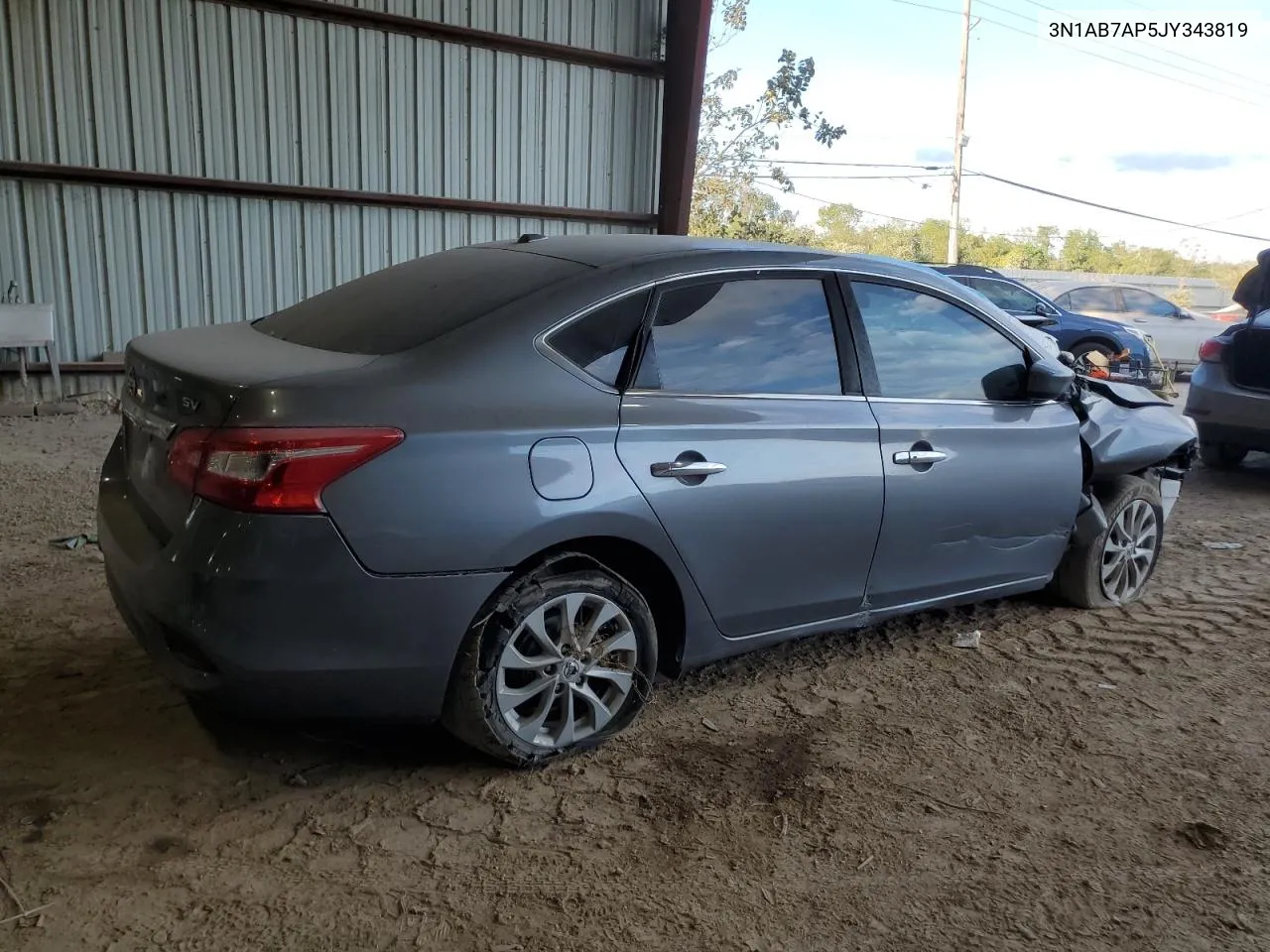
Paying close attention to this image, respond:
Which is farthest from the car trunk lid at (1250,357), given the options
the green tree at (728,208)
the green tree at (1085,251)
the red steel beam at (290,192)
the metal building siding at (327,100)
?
the green tree at (1085,251)

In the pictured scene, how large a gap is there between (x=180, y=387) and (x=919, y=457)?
2.36 meters

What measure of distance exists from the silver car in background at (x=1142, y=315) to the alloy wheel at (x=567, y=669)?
15.0m

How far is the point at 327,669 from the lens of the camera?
2576 millimetres

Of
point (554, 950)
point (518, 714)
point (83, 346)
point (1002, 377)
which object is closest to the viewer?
point (554, 950)

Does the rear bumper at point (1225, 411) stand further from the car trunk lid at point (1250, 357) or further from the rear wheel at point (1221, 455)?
the rear wheel at point (1221, 455)

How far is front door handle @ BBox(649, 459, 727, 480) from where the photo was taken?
2.98m

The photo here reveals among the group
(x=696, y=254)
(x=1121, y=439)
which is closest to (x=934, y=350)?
(x=696, y=254)

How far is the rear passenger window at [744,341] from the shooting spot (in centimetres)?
313

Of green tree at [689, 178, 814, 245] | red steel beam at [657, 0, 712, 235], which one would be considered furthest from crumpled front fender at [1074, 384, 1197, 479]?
green tree at [689, 178, 814, 245]

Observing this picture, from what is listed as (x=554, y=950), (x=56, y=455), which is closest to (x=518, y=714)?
(x=554, y=950)

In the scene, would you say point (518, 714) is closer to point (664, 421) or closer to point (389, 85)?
point (664, 421)

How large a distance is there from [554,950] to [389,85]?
394 inches

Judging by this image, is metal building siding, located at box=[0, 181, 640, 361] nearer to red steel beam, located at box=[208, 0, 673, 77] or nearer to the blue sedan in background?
red steel beam, located at box=[208, 0, 673, 77]

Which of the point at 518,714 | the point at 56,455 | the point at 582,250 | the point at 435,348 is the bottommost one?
the point at 56,455
